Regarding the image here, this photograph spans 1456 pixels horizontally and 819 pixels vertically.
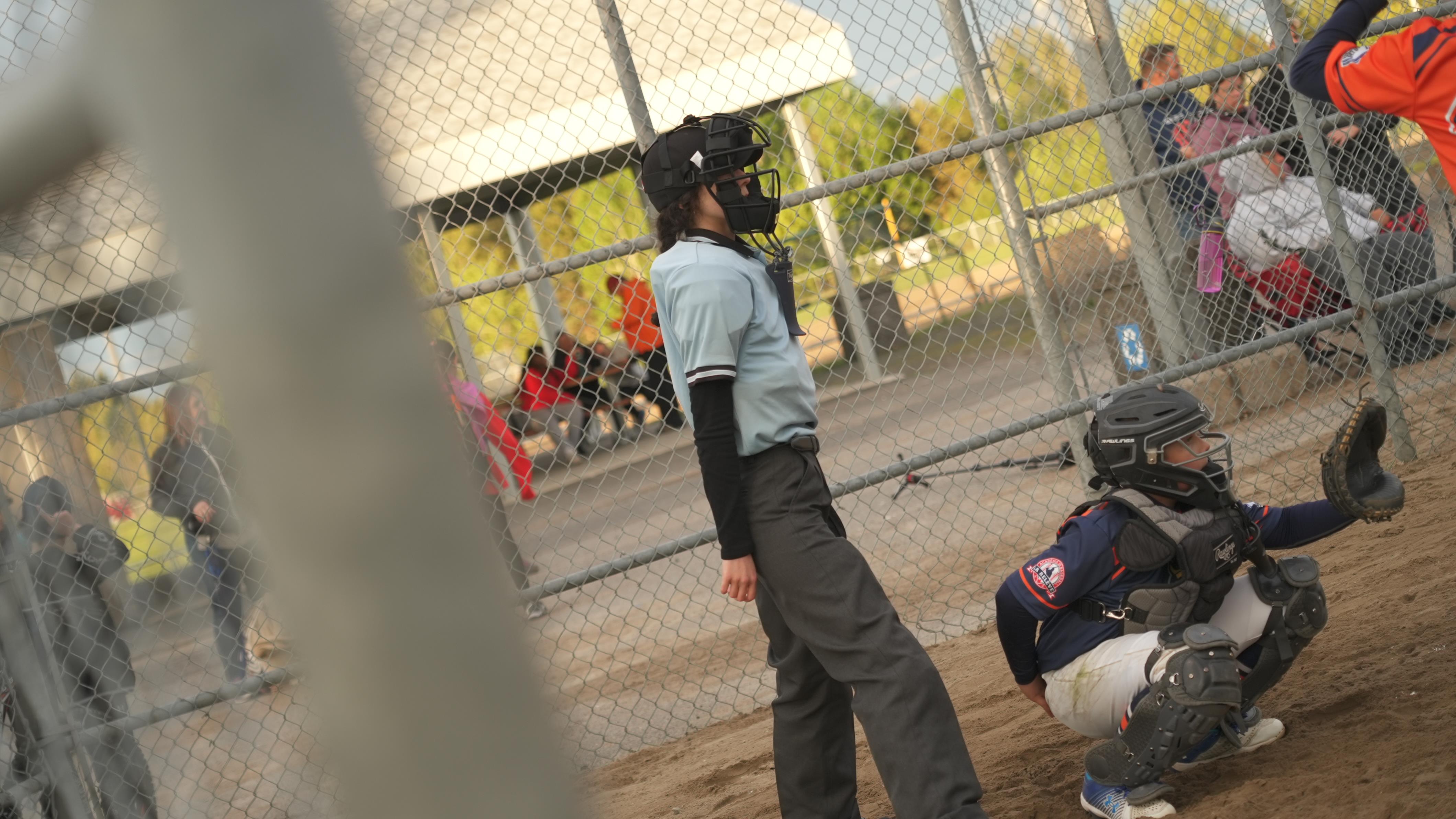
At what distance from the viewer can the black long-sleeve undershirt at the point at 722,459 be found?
280 centimetres

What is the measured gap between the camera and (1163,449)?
9.99 ft

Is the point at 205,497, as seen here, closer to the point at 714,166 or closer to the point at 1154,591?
the point at 714,166

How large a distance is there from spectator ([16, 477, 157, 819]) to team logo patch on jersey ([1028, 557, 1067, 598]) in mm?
2173

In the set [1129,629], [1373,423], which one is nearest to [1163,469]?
[1129,629]

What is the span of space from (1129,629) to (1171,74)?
5288mm

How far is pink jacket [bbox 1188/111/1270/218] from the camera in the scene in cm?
722

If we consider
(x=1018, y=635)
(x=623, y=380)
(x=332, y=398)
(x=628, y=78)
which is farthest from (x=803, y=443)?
(x=623, y=380)

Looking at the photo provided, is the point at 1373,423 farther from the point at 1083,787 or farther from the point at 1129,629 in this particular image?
the point at 1083,787

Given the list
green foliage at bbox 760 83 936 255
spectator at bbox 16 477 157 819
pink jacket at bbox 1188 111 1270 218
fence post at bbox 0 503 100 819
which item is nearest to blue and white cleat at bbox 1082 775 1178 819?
spectator at bbox 16 477 157 819

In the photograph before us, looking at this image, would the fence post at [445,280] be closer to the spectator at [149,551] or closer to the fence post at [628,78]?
the spectator at [149,551]

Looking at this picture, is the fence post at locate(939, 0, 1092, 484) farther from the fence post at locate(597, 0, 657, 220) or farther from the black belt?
the black belt

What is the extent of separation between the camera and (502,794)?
1.78ft

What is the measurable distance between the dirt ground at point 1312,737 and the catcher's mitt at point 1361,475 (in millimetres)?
A: 557

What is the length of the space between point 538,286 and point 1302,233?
8673 mm
